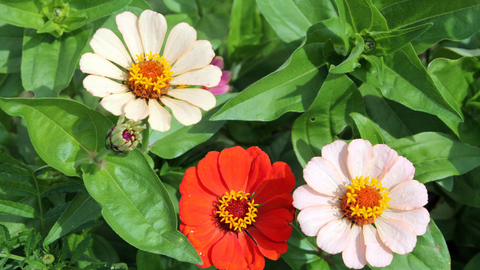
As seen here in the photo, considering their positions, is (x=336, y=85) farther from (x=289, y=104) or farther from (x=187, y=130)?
(x=187, y=130)

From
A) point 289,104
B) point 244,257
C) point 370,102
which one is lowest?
point 244,257

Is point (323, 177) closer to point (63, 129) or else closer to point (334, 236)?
point (334, 236)

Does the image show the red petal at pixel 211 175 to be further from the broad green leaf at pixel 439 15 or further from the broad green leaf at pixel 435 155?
the broad green leaf at pixel 439 15

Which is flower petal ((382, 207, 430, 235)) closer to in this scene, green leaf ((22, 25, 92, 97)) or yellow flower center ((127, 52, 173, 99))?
yellow flower center ((127, 52, 173, 99))

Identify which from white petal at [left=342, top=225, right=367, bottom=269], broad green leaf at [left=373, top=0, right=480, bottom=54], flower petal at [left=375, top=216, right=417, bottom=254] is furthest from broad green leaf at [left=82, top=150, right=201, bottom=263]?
broad green leaf at [left=373, top=0, right=480, bottom=54]

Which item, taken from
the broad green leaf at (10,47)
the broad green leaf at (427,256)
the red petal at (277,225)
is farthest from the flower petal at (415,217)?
the broad green leaf at (10,47)

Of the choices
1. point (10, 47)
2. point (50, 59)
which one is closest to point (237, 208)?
point (50, 59)

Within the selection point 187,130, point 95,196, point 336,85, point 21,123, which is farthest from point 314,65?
point 21,123
